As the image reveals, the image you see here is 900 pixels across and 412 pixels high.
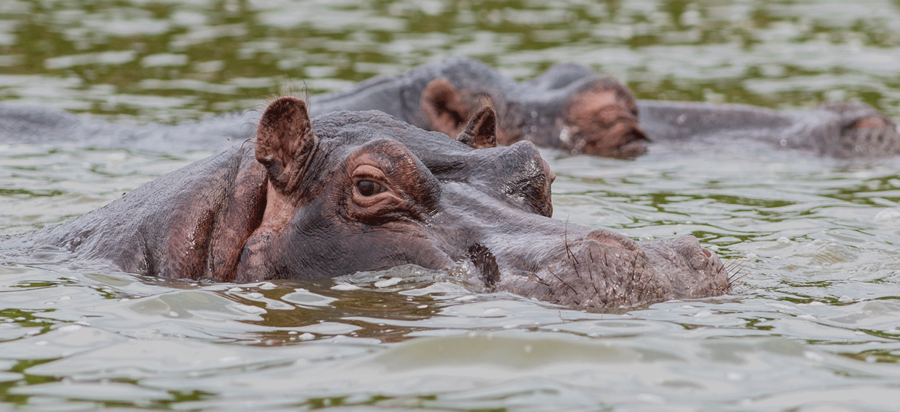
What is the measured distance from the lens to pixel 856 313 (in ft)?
16.9

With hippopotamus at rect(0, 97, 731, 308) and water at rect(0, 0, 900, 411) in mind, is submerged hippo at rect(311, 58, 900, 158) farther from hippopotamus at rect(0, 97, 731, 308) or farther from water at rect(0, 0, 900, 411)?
hippopotamus at rect(0, 97, 731, 308)

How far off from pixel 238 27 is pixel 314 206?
50.3ft

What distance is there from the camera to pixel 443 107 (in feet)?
36.0

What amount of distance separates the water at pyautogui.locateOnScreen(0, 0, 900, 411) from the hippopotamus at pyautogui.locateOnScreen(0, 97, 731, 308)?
0.13 metres

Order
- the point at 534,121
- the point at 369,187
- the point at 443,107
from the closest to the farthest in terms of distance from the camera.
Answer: the point at 369,187
the point at 443,107
the point at 534,121

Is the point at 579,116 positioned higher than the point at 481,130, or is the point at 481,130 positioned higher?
the point at 481,130

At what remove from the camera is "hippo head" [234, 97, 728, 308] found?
4984mm

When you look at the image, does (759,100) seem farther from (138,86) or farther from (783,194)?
(138,86)

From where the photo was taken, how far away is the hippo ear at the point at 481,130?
20.8 ft

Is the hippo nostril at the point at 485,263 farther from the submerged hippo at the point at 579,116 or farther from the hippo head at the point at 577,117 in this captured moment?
the hippo head at the point at 577,117

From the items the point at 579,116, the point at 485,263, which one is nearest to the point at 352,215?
the point at 485,263

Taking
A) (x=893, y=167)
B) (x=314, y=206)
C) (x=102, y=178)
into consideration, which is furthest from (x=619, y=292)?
(x=893, y=167)

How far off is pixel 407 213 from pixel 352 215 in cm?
27

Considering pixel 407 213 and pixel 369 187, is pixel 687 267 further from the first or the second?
pixel 369 187
